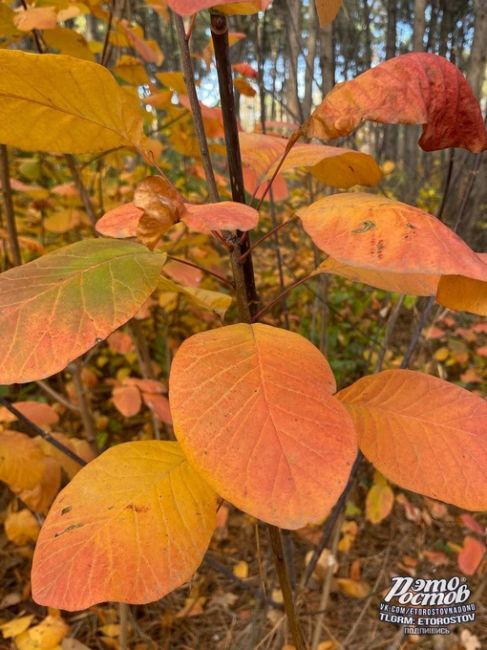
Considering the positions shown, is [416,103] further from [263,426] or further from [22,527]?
[22,527]

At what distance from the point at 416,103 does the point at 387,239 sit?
137mm

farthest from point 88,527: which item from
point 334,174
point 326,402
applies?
point 334,174

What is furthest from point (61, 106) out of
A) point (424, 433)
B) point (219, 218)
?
point (424, 433)

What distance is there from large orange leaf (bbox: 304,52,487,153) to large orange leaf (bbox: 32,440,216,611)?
0.40 metres

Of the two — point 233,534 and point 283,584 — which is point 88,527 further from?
point 233,534

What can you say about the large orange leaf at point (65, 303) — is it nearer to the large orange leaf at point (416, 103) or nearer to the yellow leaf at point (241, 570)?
the large orange leaf at point (416, 103)

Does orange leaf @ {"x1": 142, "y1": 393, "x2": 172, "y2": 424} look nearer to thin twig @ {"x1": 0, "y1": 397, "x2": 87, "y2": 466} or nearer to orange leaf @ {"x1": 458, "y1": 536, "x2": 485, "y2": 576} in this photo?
thin twig @ {"x1": 0, "y1": 397, "x2": 87, "y2": 466}

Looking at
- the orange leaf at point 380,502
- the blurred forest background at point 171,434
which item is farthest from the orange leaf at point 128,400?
the orange leaf at point 380,502

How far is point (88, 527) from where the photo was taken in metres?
0.52

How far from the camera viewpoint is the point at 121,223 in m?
0.51

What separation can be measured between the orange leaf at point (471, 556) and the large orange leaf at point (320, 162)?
1.26m

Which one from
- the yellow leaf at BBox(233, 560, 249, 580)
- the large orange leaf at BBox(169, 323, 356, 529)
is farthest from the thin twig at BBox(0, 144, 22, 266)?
the yellow leaf at BBox(233, 560, 249, 580)

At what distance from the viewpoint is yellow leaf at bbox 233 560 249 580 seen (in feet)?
5.76

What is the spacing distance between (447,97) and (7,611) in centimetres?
179
